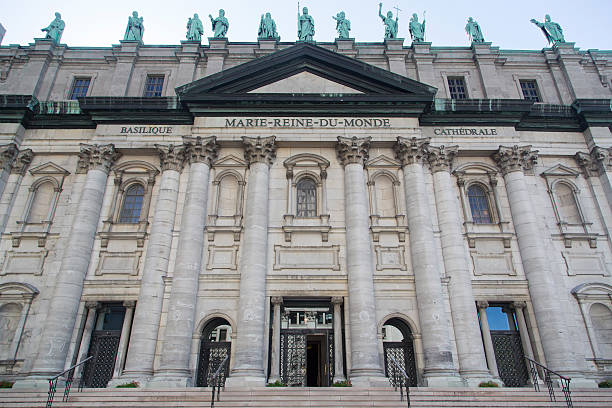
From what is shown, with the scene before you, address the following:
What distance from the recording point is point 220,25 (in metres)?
27.6

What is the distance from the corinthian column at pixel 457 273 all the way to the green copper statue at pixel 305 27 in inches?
420

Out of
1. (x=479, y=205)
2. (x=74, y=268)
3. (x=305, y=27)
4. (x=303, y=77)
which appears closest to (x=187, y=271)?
(x=74, y=268)

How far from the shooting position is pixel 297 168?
2238cm

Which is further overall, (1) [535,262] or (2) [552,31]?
(2) [552,31]

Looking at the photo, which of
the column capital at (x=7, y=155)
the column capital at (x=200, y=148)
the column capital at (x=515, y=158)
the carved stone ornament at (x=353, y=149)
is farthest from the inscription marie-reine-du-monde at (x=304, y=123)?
the column capital at (x=7, y=155)

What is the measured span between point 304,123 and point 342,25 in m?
9.45

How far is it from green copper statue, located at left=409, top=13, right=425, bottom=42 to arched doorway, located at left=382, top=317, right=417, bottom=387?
17.8 metres

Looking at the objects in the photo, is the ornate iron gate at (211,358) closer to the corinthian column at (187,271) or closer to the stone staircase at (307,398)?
the corinthian column at (187,271)

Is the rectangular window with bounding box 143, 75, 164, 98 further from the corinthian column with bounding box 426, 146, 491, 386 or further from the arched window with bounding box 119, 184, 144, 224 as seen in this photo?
the corinthian column with bounding box 426, 146, 491, 386

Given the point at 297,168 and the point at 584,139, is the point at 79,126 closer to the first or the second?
the point at 297,168

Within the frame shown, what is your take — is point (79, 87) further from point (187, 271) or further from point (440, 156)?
point (440, 156)

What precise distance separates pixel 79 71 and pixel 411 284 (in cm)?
2325

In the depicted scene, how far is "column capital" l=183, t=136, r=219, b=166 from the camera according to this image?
71.7 ft

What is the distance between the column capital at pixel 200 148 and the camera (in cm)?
2186
